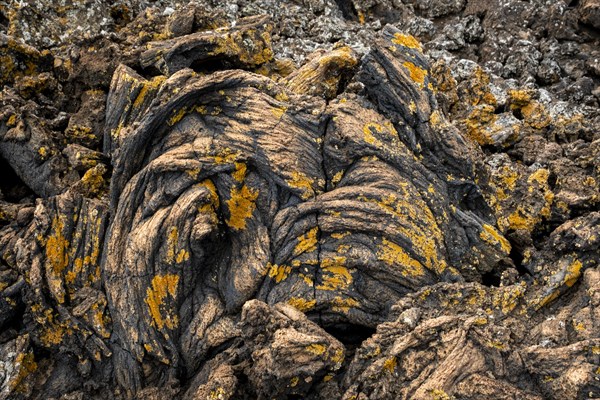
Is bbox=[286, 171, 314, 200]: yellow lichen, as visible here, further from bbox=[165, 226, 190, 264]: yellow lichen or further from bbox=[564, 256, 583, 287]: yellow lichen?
bbox=[564, 256, 583, 287]: yellow lichen

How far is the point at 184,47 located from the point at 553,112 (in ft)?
37.9

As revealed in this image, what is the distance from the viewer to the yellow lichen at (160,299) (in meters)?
13.0

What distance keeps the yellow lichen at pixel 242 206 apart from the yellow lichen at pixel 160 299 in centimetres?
218

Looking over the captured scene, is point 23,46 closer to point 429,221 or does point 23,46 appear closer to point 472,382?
point 429,221

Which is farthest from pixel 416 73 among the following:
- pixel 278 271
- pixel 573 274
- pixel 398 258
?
pixel 278 271

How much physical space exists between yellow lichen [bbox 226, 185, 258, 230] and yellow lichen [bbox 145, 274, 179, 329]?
85.9 inches

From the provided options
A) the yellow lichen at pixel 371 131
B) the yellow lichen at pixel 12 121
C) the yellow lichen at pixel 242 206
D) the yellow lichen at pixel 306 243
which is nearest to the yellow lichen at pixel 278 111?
the yellow lichen at pixel 242 206

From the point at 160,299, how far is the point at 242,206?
3169 mm

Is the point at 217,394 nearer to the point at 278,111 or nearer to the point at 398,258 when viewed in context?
the point at 398,258

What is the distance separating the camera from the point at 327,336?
11.6 meters

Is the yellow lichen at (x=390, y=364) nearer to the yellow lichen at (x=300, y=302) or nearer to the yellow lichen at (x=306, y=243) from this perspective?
the yellow lichen at (x=300, y=302)

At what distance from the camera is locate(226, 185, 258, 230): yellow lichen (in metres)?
13.4

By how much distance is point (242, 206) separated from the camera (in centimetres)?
1344

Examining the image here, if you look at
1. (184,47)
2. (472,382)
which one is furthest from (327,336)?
(184,47)
